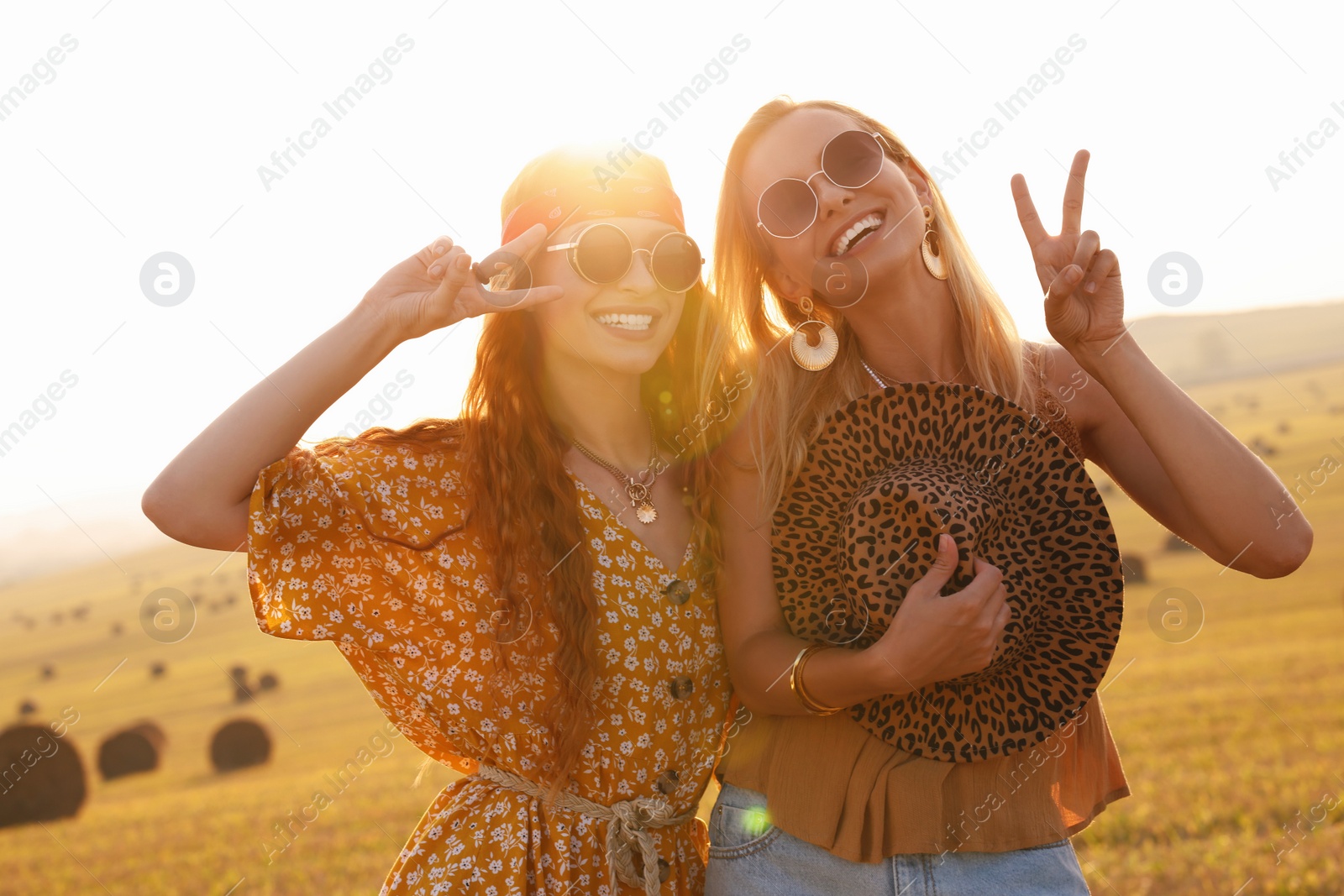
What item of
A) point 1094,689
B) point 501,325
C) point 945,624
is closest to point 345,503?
point 501,325

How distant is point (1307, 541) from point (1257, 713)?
11.5 m

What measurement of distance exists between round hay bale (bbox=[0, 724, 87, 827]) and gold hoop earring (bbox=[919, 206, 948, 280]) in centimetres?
1920

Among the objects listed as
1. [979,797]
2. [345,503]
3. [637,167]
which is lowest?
[345,503]

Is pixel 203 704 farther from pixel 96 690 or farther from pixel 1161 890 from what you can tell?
pixel 1161 890

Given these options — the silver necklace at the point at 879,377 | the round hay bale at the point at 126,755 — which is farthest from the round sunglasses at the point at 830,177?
the round hay bale at the point at 126,755

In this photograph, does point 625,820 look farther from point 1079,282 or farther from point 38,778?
point 38,778

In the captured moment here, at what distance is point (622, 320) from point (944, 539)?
126 centimetres

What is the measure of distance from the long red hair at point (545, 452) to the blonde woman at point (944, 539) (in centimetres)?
23

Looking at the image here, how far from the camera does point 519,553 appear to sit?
2943 millimetres

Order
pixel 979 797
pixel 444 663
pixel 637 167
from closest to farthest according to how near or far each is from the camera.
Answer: pixel 979 797, pixel 444 663, pixel 637 167

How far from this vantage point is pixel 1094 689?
2.68 metres

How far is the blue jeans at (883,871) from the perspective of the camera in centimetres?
255

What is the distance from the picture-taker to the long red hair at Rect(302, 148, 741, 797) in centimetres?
289

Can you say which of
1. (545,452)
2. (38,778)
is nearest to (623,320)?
(545,452)
